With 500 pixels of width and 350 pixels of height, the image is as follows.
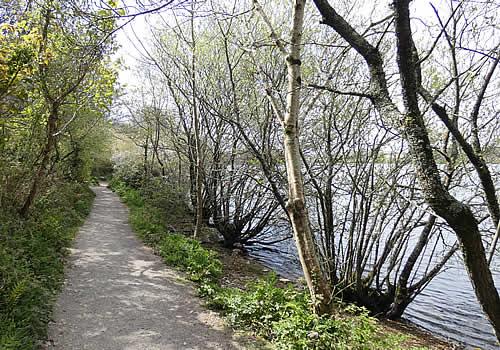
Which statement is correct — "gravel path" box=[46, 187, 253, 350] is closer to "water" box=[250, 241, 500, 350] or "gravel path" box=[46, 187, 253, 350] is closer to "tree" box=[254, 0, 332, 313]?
"tree" box=[254, 0, 332, 313]

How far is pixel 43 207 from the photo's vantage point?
790 cm

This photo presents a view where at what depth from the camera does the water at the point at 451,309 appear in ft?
22.1

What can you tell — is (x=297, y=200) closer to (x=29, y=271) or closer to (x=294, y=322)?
(x=294, y=322)

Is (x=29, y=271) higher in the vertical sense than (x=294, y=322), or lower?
lower

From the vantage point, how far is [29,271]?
4445mm

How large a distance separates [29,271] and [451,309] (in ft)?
27.1

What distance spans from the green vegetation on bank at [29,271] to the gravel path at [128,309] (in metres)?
0.21

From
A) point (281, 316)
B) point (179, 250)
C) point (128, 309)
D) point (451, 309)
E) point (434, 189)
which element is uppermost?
point (434, 189)

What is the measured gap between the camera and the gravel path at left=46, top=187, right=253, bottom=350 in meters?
3.74

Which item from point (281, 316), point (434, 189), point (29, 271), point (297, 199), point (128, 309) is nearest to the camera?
point (434, 189)

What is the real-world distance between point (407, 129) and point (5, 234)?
18.2ft

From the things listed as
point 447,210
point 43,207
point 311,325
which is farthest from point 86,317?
point 43,207

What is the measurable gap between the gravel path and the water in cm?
441

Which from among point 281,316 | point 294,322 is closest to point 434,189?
point 294,322
